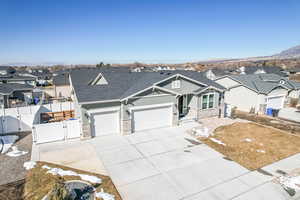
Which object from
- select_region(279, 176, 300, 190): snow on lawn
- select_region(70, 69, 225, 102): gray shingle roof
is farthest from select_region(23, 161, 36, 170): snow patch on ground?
select_region(279, 176, 300, 190): snow on lawn

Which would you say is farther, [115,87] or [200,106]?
[200,106]

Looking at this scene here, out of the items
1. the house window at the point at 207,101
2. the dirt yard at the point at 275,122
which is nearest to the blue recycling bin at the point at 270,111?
the dirt yard at the point at 275,122

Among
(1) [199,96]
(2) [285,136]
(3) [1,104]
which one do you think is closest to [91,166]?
(1) [199,96]

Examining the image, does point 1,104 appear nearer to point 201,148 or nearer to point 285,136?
point 201,148

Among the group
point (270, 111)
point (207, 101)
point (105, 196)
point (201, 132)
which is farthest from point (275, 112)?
point (105, 196)

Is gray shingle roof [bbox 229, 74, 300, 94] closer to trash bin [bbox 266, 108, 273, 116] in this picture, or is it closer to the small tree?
trash bin [bbox 266, 108, 273, 116]

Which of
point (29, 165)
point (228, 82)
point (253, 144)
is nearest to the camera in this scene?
point (29, 165)

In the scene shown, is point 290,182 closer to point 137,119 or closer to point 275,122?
point 137,119
